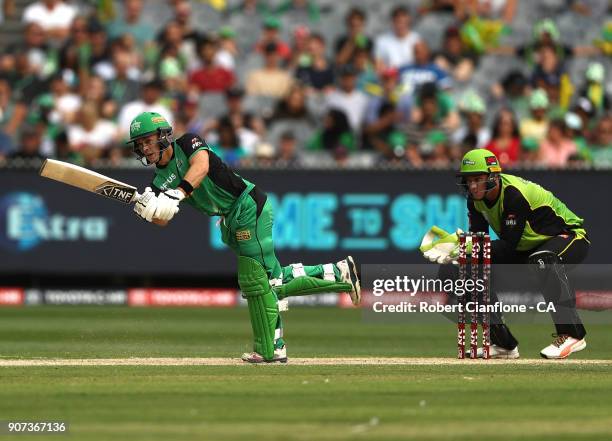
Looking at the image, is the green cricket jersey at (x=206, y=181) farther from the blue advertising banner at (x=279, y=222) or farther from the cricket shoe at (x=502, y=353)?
the blue advertising banner at (x=279, y=222)

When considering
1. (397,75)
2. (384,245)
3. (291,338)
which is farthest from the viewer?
(397,75)

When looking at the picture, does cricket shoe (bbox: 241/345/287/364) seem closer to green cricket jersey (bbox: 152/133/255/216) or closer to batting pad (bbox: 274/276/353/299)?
batting pad (bbox: 274/276/353/299)

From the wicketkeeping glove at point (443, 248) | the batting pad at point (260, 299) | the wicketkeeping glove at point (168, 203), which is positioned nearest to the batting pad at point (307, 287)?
the batting pad at point (260, 299)

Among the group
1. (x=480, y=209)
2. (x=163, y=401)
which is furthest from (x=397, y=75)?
(x=163, y=401)

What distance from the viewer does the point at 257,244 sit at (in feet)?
30.9

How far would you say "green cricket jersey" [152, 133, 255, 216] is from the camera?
Result: 938 cm

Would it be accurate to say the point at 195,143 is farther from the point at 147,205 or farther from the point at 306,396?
the point at 306,396

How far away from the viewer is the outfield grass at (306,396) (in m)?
6.70

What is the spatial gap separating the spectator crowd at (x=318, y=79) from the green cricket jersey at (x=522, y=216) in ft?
19.6

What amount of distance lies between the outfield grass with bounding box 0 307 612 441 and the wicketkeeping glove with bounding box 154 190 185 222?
3.29 feet

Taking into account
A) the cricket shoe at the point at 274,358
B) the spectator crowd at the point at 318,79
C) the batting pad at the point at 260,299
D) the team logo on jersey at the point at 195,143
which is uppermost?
the spectator crowd at the point at 318,79

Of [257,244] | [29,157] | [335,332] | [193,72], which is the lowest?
[335,332]

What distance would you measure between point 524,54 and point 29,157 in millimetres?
6440

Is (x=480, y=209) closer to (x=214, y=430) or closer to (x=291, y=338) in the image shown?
(x=291, y=338)
